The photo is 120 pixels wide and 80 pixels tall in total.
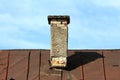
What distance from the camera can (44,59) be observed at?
13.9 metres

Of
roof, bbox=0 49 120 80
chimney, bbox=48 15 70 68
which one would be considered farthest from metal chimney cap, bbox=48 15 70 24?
roof, bbox=0 49 120 80

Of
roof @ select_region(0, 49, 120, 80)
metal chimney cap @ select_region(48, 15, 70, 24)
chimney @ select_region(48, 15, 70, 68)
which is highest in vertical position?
metal chimney cap @ select_region(48, 15, 70, 24)

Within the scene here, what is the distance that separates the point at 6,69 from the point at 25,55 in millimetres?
965

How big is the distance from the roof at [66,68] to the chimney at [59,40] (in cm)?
31

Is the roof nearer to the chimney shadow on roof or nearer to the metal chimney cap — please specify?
the chimney shadow on roof

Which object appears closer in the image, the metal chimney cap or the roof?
the roof

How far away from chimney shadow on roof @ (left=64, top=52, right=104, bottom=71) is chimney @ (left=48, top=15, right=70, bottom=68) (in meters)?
0.38

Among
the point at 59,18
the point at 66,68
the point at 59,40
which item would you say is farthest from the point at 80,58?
the point at 59,18

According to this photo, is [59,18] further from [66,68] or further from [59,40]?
[66,68]

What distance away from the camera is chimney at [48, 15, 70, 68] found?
13289 mm

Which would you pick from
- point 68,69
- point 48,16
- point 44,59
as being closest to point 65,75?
point 68,69

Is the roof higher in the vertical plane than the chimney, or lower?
lower

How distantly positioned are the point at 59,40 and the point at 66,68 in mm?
947

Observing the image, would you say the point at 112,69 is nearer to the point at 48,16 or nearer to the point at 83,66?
the point at 83,66
